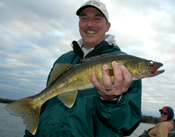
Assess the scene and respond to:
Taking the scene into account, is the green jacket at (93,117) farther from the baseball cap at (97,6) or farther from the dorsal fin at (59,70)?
the baseball cap at (97,6)

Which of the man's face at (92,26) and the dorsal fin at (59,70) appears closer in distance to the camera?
the dorsal fin at (59,70)

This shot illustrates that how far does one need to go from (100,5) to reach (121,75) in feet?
9.38

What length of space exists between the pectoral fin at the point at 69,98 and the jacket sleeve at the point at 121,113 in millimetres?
587

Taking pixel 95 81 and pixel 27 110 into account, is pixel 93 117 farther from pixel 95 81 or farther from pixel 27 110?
pixel 27 110

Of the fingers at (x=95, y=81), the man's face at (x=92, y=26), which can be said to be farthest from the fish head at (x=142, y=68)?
the man's face at (x=92, y=26)

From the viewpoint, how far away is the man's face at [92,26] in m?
4.60

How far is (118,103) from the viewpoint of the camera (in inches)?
111

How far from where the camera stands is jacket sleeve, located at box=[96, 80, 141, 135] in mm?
2818

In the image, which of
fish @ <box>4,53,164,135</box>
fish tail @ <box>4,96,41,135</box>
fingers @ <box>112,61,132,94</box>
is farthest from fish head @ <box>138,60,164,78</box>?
fish tail @ <box>4,96,41,135</box>

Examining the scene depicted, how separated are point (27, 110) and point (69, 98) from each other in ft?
3.24

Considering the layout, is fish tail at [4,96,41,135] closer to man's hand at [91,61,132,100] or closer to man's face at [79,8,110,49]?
man's hand at [91,61,132,100]

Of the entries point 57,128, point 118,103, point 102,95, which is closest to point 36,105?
point 57,128

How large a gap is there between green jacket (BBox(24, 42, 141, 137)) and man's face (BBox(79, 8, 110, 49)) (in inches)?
73.7

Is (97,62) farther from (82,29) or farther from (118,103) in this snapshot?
(82,29)
